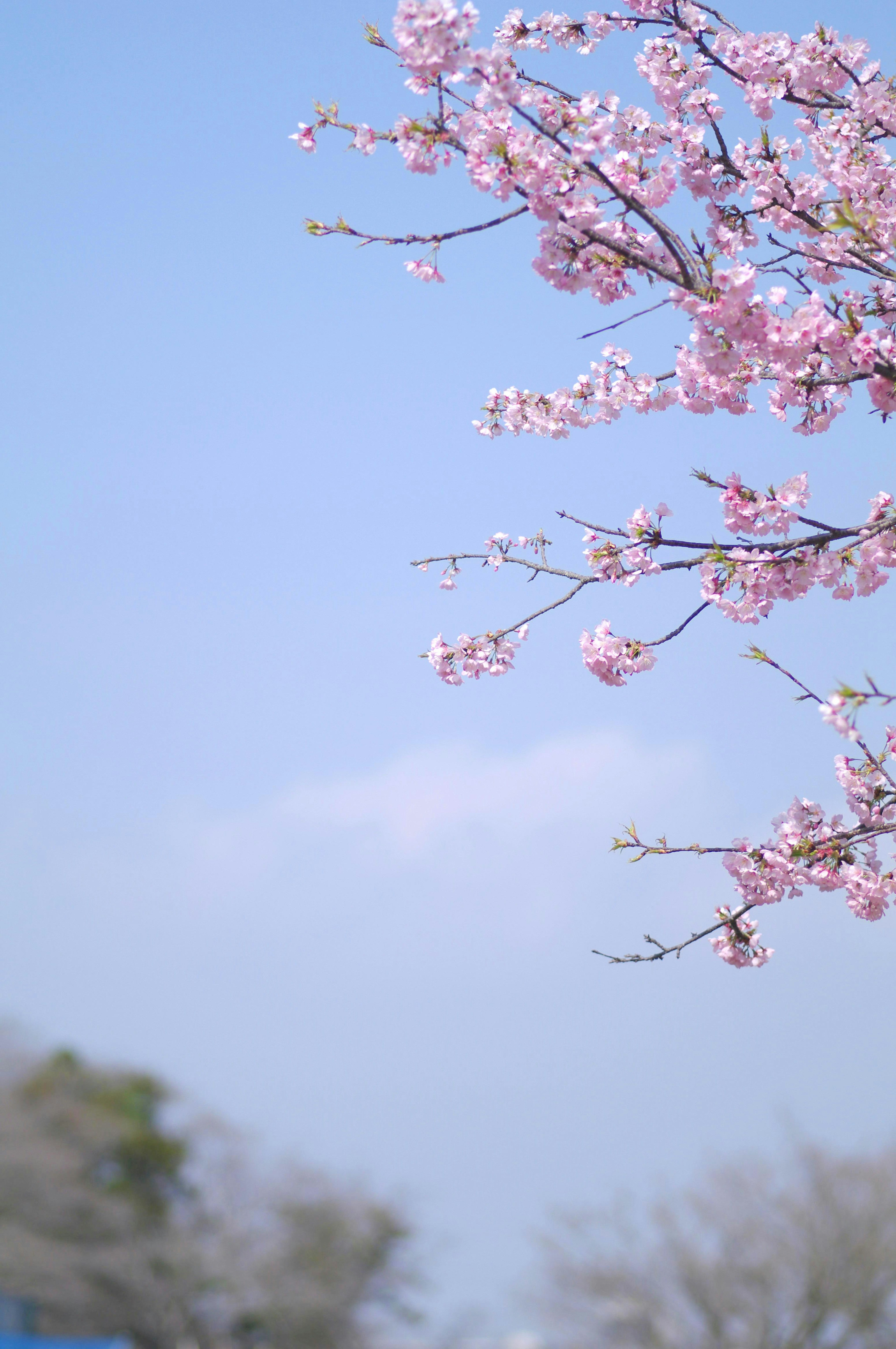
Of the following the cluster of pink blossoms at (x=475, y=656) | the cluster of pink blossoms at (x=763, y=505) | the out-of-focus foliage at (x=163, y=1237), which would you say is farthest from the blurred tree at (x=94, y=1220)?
the cluster of pink blossoms at (x=763, y=505)

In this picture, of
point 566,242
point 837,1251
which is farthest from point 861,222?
point 837,1251

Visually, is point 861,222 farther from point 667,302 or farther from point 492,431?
point 492,431

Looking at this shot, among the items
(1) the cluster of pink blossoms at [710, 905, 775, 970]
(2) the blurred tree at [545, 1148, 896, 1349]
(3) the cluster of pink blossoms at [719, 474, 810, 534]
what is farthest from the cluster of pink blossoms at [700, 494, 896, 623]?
(2) the blurred tree at [545, 1148, 896, 1349]

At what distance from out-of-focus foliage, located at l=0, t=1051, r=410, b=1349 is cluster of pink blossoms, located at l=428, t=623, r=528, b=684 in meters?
22.9

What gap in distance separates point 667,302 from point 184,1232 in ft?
85.9

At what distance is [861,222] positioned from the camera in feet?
8.83

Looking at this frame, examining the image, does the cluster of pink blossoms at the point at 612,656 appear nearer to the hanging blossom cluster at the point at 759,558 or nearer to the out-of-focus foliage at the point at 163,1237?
the hanging blossom cluster at the point at 759,558

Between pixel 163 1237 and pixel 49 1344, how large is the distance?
418 centimetres

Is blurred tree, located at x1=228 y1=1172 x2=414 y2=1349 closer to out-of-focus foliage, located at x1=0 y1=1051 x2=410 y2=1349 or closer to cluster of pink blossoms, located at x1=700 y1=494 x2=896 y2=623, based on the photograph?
out-of-focus foliage, located at x1=0 y1=1051 x2=410 y2=1349

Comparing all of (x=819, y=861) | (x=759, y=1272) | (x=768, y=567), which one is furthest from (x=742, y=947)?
(x=759, y=1272)

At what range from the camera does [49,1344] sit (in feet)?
66.1

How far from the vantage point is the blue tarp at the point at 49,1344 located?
19.8m

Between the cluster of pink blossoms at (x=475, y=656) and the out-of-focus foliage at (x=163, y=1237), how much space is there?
22924mm

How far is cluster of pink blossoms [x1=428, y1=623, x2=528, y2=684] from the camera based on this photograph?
13.0 feet
